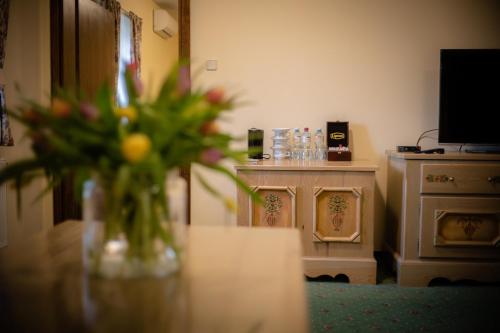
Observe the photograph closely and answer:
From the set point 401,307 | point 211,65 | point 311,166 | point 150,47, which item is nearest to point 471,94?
point 311,166

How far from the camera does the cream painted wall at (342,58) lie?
3254 mm

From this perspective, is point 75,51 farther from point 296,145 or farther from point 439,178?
point 439,178

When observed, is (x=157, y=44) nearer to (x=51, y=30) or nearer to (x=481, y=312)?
(x=51, y=30)

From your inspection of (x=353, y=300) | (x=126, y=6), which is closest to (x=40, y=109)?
(x=353, y=300)

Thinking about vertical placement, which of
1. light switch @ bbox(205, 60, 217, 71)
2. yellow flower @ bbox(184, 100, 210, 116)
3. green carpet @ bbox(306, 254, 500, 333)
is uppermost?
light switch @ bbox(205, 60, 217, 71)

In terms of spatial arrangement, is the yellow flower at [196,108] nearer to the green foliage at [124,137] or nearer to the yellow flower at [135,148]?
the green foliage at [124,137]

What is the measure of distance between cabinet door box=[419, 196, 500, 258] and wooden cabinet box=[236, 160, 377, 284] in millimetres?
341

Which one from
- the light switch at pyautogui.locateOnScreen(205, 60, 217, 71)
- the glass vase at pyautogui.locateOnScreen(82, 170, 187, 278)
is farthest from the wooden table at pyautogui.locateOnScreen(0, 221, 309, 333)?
the light switch at pyautogui.locateOnScreen(205, 60, 217, 71)

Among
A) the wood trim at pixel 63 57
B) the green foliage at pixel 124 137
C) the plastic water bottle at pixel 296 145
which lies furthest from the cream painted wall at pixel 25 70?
the green foliage at pixel 124 137

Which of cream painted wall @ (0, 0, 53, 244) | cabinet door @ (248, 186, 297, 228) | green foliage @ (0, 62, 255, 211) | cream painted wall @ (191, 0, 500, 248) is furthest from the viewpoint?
cream painted wall @ (191, 0, 500, 248)

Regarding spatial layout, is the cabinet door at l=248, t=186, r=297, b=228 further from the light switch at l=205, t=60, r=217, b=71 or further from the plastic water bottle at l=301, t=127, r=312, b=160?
the light switch at l=205, t=60, r=217, b=71

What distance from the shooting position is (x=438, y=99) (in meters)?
3.29

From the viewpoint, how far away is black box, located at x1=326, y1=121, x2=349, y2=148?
10.4 feet

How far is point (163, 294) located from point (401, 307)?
1891mm
